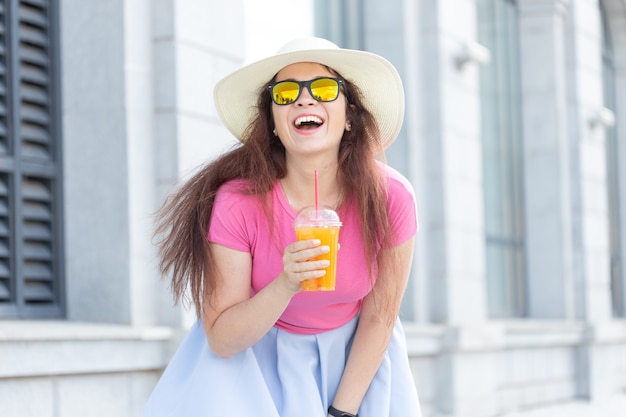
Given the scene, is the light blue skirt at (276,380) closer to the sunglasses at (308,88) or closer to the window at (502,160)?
the sunglasses at (308,88)

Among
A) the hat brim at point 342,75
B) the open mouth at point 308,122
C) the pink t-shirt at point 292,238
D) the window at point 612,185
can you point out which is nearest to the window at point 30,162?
the hat brim at point 342,75

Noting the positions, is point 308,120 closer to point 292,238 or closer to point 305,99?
point 305,99

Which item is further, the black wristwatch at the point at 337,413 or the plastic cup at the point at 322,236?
the black wristwatch at the point at 337,413

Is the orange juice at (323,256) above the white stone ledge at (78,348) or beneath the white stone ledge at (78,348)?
above

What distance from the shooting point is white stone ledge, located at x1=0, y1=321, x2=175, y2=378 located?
4.87 metres

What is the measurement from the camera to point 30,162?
5.86 metres

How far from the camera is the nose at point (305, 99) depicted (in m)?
3.07

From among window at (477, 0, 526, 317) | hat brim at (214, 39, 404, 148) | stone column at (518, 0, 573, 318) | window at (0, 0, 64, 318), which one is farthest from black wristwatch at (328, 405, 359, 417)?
stone column at (518, 0, 573, 318)

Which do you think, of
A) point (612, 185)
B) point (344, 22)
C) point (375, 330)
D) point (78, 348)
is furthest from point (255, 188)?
point (612, 185)

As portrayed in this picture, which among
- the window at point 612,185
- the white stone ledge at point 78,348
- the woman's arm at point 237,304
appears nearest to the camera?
the woman's arm at point 237,304

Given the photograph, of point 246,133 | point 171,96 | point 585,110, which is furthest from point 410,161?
point 246,133

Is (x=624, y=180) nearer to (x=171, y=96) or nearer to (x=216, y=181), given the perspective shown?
(x=171, y=96)

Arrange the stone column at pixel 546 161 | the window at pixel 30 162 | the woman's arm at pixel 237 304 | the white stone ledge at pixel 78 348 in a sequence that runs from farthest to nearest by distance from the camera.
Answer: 1. the stone column at pixel 546 161
2. the window at pixel 30 162
3. the white stone ledge at pixel 78 348
4. the woman's arm at pixel 237 304

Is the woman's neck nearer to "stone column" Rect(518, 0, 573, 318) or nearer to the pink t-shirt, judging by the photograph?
the pink t-shirt
